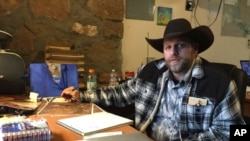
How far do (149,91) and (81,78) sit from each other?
696 millimetres

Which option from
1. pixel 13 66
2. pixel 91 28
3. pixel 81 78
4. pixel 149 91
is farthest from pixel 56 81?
pixel 91 28

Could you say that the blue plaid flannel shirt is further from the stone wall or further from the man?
the stone wall

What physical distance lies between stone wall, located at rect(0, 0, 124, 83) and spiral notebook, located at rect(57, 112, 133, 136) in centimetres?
100

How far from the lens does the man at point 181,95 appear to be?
1223 millimetres

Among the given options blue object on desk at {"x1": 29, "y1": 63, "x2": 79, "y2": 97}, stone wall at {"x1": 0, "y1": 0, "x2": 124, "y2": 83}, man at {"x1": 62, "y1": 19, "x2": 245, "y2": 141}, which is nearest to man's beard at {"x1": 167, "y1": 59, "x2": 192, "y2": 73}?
man at {"x1": 62, "y1": 19, "x2": 245, "y2": 141}

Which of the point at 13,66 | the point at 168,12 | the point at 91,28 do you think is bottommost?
the point at 13,66

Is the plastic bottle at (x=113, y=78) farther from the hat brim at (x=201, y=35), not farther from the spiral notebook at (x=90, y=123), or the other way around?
the spiral notebook at (x=90, y=123)

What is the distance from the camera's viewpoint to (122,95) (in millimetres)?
1609

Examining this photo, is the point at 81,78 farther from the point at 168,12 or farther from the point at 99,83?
the point at 168,12

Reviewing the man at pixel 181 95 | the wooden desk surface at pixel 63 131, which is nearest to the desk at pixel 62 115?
the wooden desk surface at pixel 63 131

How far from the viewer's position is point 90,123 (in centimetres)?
104

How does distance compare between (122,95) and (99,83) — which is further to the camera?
(99,83)

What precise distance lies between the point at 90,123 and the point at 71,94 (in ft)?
1.58

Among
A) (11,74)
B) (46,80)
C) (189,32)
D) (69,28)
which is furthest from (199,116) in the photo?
(69,28)
